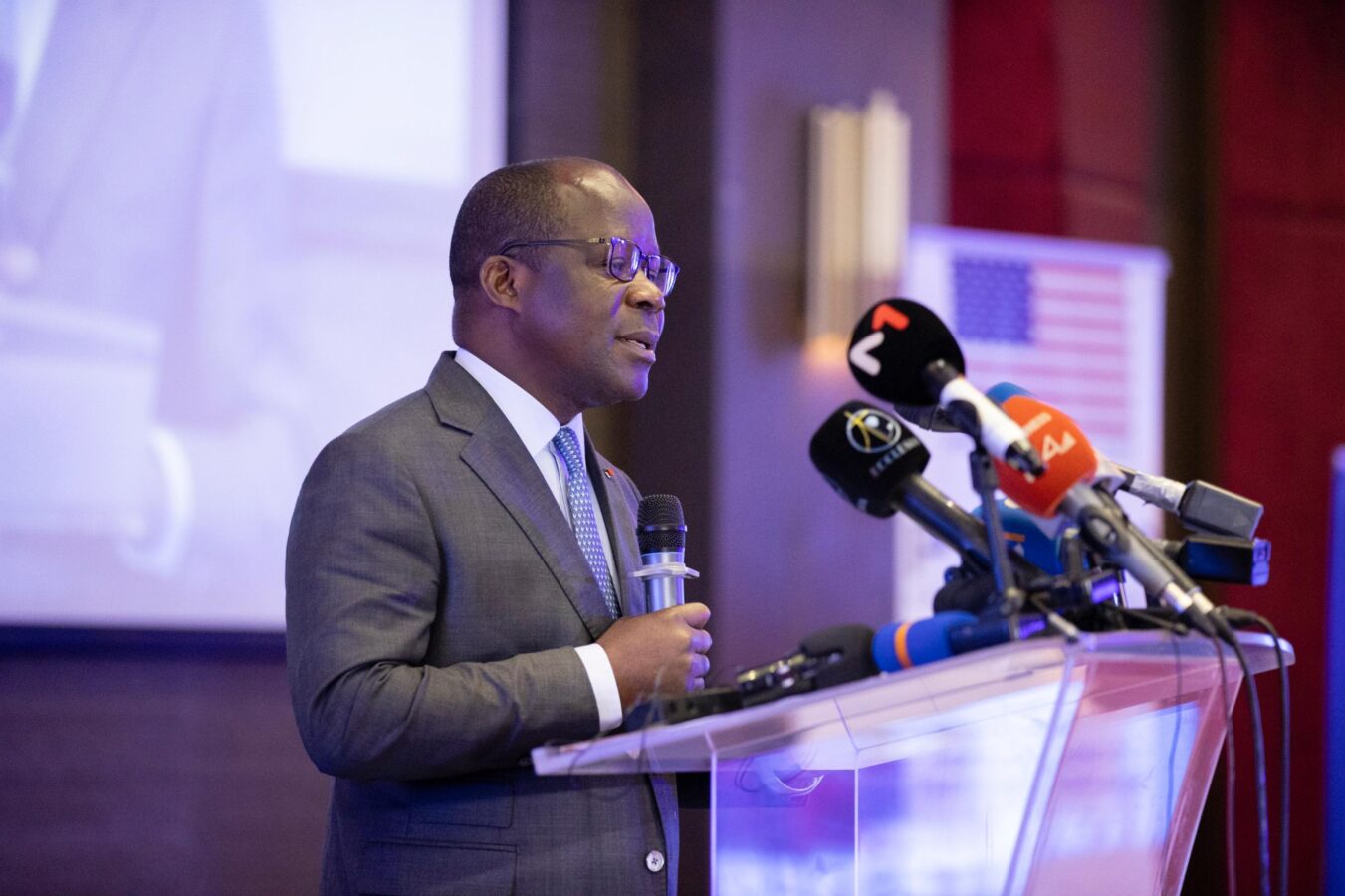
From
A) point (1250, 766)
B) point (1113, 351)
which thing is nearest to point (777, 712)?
point (1113, 351)

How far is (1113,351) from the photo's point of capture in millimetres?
4910

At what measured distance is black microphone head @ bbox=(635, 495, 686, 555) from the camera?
190 centimetres

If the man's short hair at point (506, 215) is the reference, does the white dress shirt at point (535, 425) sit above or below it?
below

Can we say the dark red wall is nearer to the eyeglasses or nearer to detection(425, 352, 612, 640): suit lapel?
the eyeglasses

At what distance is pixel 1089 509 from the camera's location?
144cm

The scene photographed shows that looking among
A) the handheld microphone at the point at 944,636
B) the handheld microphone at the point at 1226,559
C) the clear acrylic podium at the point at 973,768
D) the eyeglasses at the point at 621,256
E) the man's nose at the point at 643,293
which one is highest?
the eyeglasses at the point at 621,256

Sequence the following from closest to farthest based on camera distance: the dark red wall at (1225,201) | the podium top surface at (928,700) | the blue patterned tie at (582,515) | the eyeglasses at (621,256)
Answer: the podium top surface at (928,700), the blue patterned tie at (582,515), the eyeglasses at (621,256), the dark red wall at (1225,201)

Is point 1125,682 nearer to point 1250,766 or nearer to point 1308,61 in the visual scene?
point 1250,766

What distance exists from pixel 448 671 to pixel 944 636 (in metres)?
0.66

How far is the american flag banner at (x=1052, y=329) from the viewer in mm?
4531

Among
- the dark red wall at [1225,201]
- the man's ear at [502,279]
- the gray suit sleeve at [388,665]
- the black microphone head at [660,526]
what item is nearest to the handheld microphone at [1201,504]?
the black microphone head at [660,526]

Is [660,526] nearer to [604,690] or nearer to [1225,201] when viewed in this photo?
[604,690]

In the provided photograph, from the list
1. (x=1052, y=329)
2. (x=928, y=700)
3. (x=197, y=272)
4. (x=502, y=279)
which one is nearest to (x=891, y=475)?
(x=928, y=700)

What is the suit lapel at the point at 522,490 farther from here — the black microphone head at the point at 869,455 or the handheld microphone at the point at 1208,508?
the handheld microphone at the point at 1208,508
